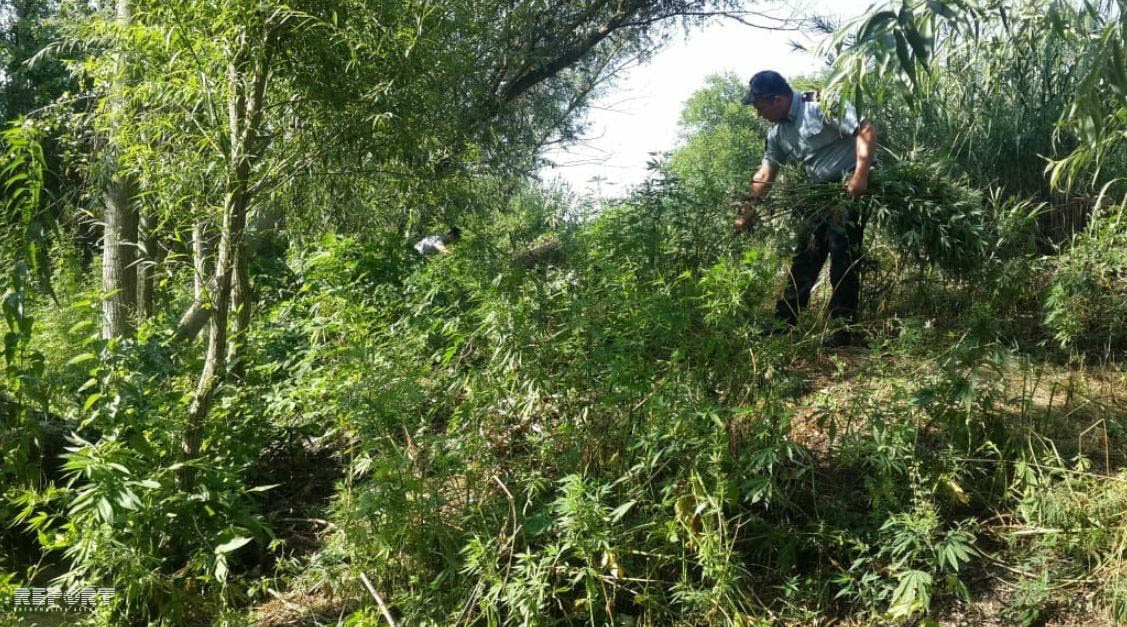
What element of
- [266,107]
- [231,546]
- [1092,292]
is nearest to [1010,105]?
A: [1092,292]

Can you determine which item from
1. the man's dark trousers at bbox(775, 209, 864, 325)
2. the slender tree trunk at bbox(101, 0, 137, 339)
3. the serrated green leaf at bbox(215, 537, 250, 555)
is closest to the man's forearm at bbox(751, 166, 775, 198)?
the man's dark trousers at bbox(775, 209, 864, 325)

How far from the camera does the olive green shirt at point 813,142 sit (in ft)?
17.7

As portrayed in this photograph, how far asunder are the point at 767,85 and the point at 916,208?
1045 millimetres

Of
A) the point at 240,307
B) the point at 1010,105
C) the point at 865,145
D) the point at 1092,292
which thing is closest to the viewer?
the point at 865,145

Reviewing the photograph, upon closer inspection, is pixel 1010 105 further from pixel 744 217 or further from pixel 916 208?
pixel 744 217

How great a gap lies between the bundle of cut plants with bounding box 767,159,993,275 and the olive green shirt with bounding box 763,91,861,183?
17 centimetres

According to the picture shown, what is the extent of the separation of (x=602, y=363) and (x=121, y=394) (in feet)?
6.92

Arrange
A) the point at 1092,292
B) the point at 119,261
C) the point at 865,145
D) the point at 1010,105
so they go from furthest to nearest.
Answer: the point at 119,261, the point at 1010,105, the point at 1092,292, the point at 865,145

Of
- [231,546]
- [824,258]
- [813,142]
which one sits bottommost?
[231,546]

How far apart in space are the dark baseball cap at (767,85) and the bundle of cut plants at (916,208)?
51 centimetres

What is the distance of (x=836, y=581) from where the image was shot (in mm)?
3783

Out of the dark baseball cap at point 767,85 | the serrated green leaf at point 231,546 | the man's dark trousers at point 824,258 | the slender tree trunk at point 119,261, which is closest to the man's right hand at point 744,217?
the man's dark trousers at point 824,258

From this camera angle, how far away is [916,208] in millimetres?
5266

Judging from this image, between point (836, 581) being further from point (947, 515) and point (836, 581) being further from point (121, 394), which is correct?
point (121, 394)
